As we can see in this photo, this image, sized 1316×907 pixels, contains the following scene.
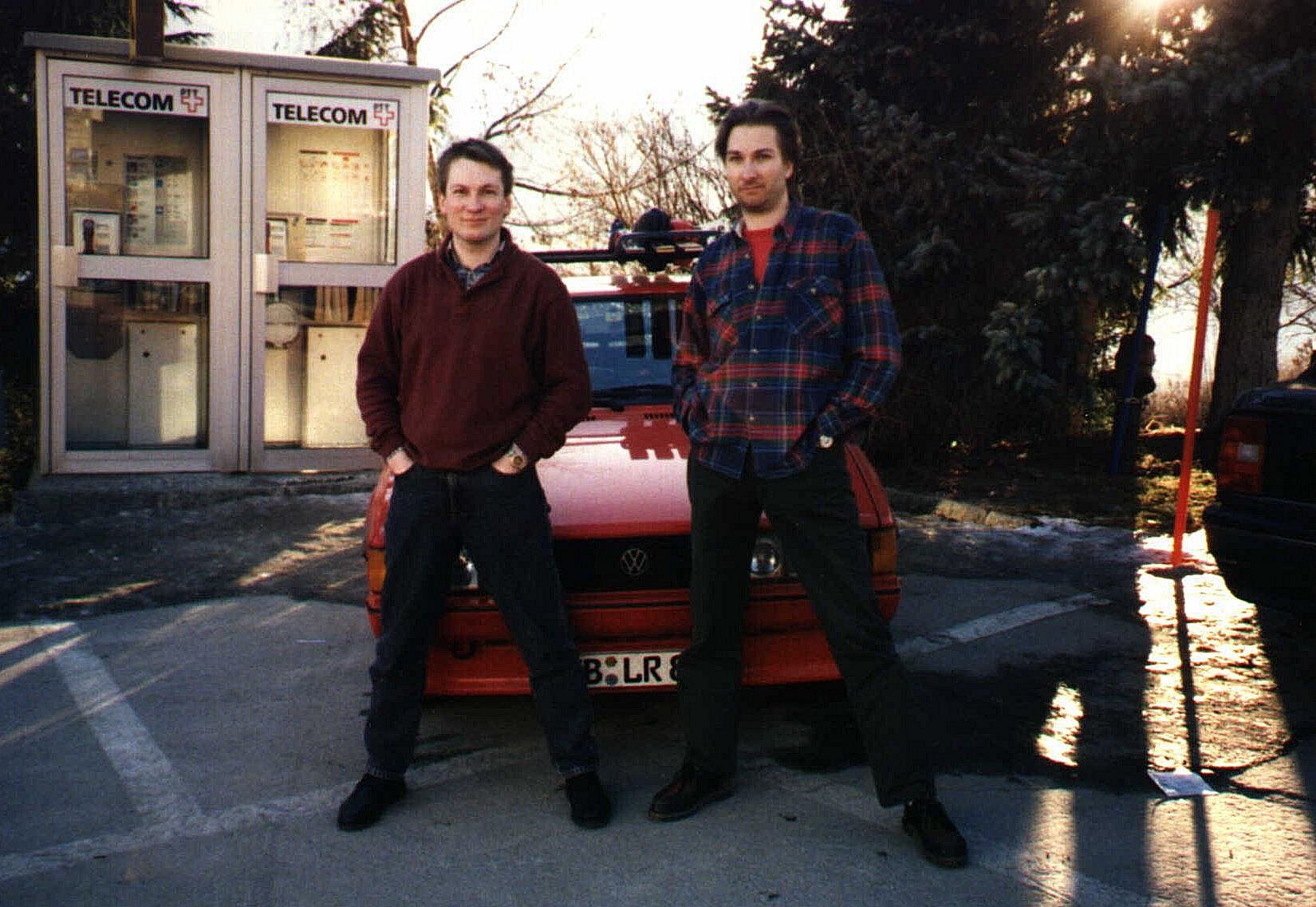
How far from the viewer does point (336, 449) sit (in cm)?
962

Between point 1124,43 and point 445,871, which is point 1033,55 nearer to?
point 1124,43

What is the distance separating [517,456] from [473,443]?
0.43 feet

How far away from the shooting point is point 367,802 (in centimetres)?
368

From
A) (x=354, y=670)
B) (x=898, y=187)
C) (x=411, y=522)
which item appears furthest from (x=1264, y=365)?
(x=411, y=522)

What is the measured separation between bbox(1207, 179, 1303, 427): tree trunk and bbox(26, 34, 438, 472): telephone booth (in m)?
7.20

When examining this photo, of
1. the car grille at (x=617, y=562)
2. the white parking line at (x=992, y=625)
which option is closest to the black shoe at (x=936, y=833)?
the car grille at (x=617, y=562)

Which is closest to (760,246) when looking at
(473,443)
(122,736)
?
(473,443)

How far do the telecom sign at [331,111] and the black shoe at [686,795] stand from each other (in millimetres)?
6945

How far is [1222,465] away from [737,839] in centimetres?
263

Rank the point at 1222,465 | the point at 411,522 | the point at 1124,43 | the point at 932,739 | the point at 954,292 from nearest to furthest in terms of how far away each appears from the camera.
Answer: the point at 411,522, the point at 932,739, the point at 1222,465, the point at 1124,43, the point at 954,292

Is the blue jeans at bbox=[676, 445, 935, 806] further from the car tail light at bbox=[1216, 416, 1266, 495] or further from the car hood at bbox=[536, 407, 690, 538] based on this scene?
the car tail light at bbox=[1216, 416, 1266, 495]

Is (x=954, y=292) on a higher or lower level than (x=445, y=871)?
higher

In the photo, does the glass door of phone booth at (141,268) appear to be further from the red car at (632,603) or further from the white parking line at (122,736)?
the red car at (632,603)

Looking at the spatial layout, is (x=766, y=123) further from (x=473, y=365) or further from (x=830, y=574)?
(x=830, y=574)
